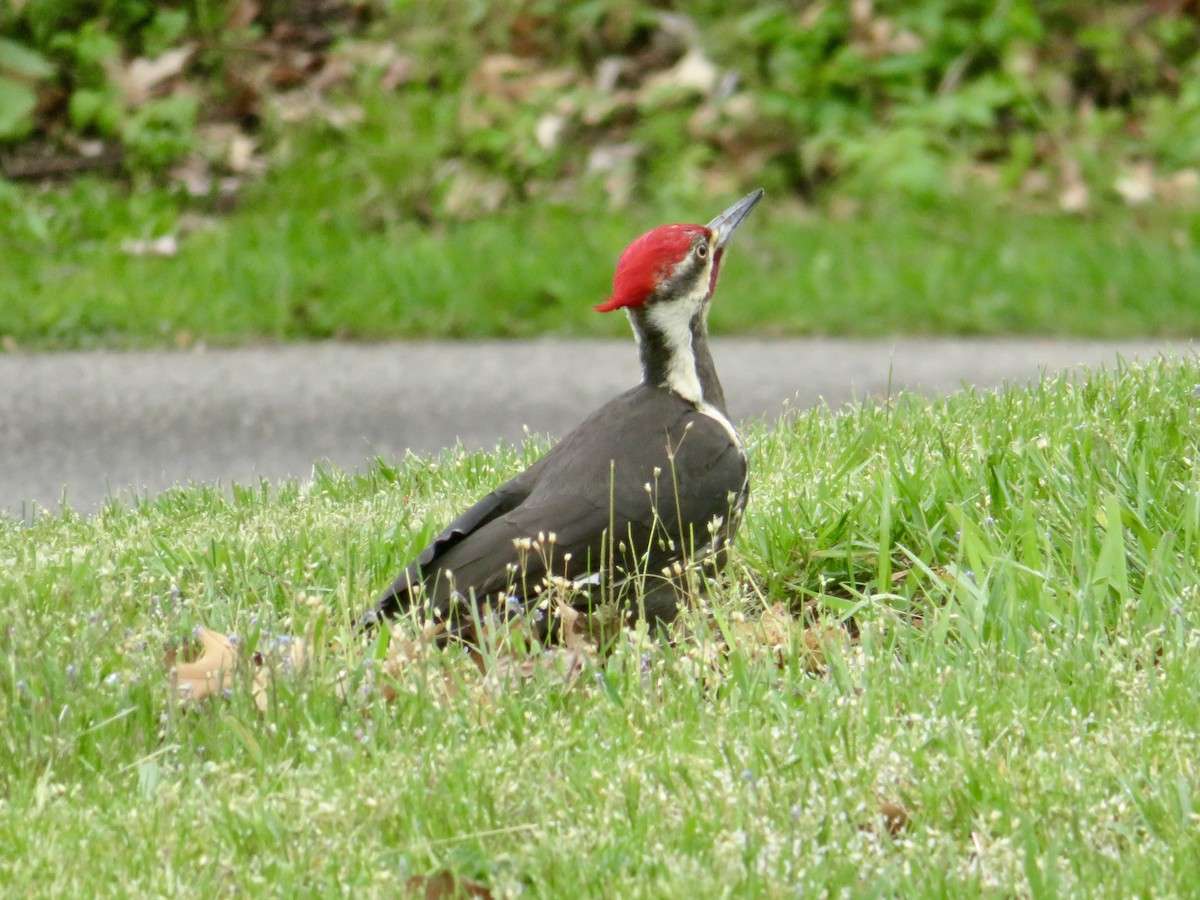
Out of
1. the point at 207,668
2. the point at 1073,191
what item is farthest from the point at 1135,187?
the point at 207,668

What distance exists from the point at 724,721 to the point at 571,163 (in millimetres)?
6771

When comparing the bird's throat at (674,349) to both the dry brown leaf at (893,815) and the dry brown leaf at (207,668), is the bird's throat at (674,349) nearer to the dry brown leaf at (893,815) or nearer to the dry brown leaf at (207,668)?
the dry brown leaf at (207,668)

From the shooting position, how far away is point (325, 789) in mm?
3221

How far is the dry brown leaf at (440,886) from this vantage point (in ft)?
9.54

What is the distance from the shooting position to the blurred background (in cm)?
816

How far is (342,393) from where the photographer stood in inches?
287

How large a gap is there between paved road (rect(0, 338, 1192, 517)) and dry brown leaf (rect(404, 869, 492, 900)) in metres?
3.38

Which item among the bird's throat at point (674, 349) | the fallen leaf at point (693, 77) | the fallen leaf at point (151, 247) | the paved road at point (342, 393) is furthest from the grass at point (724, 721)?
the fallen leaf at point (693, 77)

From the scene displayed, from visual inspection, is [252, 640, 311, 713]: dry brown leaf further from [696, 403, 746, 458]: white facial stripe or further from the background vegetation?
[696, 403, 746, 458]: white facial stripe

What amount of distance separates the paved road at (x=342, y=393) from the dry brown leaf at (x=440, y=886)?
338 cm

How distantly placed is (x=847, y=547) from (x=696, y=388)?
0.56 meters

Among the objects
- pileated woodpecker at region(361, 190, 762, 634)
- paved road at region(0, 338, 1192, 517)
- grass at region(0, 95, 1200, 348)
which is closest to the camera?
pileated woodpecker at region(361, 190, 762, 634)

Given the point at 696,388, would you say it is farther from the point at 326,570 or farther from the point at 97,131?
the point at 97,131

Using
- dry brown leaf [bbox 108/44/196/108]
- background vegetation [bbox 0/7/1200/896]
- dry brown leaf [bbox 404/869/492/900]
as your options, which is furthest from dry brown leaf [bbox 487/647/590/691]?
dry brown leaf [bbox 108/44/196/108]
